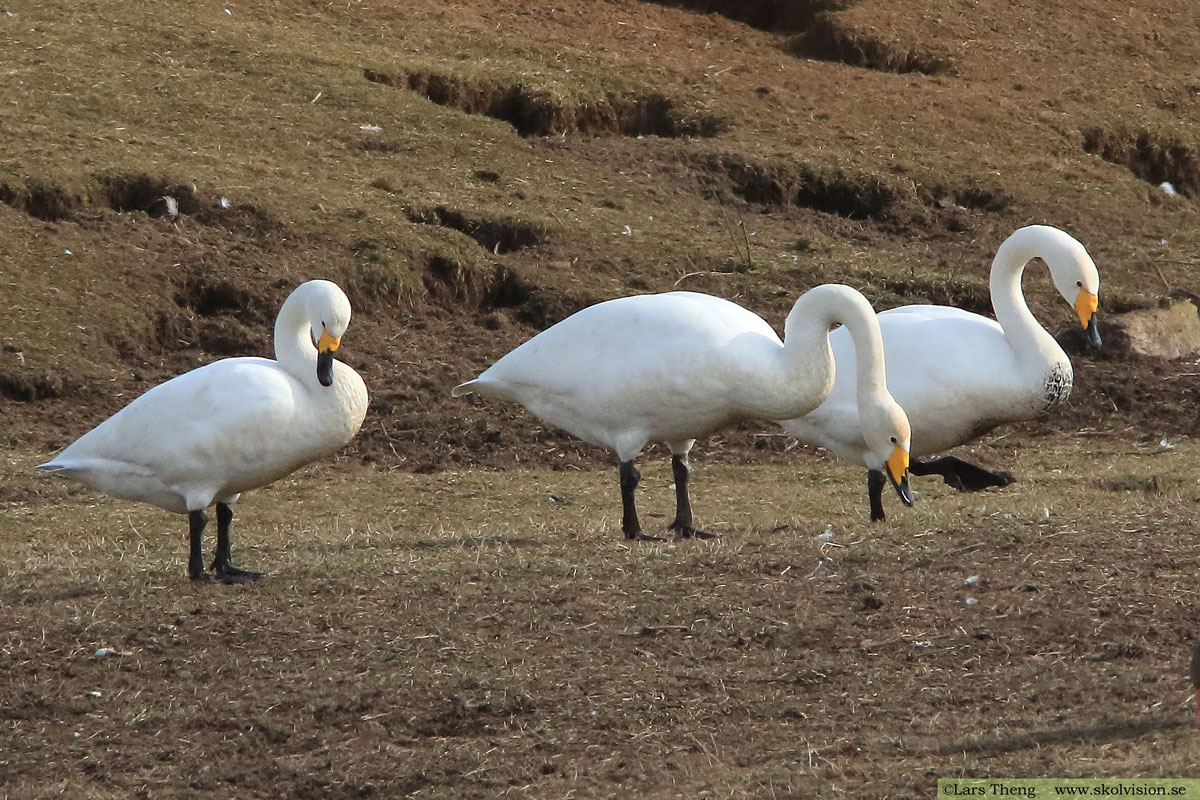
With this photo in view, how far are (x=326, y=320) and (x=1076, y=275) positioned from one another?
4.43 meters

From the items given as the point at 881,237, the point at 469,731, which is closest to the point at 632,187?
the point at 881,237

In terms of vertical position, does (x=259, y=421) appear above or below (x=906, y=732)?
above

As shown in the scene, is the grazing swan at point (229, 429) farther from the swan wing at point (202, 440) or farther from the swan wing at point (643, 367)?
the swan wing at point (643, 367)

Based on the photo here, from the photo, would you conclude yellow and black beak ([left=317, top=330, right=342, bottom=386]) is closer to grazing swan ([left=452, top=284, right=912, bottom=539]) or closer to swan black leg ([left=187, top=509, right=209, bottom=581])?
swan black leg ([left=187, top=509, right=209, bottom=581])

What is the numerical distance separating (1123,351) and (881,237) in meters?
2.92

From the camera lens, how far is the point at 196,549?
7.15 meters

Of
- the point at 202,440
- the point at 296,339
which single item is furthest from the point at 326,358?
the point at 202,440

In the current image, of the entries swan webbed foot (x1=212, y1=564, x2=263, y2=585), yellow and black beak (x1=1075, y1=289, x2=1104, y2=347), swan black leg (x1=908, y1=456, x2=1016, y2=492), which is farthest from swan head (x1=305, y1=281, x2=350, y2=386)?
A: yellow and black beak (x1=1075, y1=289, x2=1104, y2=347)

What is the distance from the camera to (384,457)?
423 inches

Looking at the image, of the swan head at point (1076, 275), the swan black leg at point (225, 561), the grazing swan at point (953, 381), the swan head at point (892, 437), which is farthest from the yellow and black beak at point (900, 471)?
the swan black leg at point (225, 561)

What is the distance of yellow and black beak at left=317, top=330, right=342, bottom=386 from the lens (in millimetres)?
7297

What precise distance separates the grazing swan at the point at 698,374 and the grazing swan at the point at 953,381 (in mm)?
628

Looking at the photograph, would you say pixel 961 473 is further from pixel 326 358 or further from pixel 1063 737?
pixel 1063 737

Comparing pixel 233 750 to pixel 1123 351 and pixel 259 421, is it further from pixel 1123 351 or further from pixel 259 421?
pixel 1123 351
